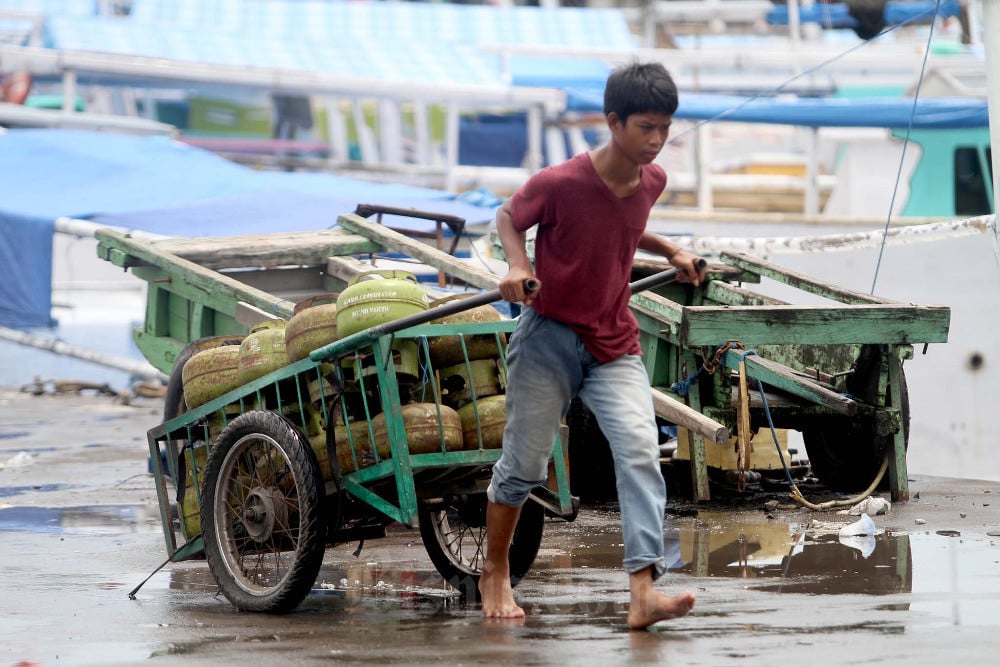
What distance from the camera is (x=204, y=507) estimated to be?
5730mm

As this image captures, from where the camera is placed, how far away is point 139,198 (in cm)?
1529

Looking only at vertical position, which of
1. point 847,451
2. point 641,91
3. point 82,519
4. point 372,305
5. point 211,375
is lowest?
point 82,519

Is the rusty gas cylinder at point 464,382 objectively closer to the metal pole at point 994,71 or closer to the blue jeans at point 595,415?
the blue jeans at point 595,415

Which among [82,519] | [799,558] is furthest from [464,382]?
[82,519]

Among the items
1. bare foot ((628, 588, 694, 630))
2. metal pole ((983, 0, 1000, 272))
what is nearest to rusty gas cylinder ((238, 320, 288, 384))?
bare foot ((628, 588, 694, 630))

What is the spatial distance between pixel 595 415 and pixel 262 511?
55.0 inches

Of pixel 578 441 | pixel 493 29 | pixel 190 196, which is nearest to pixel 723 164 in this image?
pixel 493 29

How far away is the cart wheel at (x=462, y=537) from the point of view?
228 inches

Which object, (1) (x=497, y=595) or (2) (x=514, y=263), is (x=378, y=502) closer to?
(1) (x=497, y=595)

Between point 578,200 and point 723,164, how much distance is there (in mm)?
28450

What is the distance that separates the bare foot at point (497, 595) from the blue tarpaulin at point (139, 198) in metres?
8.97

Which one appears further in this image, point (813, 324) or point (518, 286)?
point (813, 324)

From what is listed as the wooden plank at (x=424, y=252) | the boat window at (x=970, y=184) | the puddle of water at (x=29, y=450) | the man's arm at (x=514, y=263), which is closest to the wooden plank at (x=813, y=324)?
the wooden plank at (x=424, y=252)

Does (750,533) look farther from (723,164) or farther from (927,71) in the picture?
(723,164)
